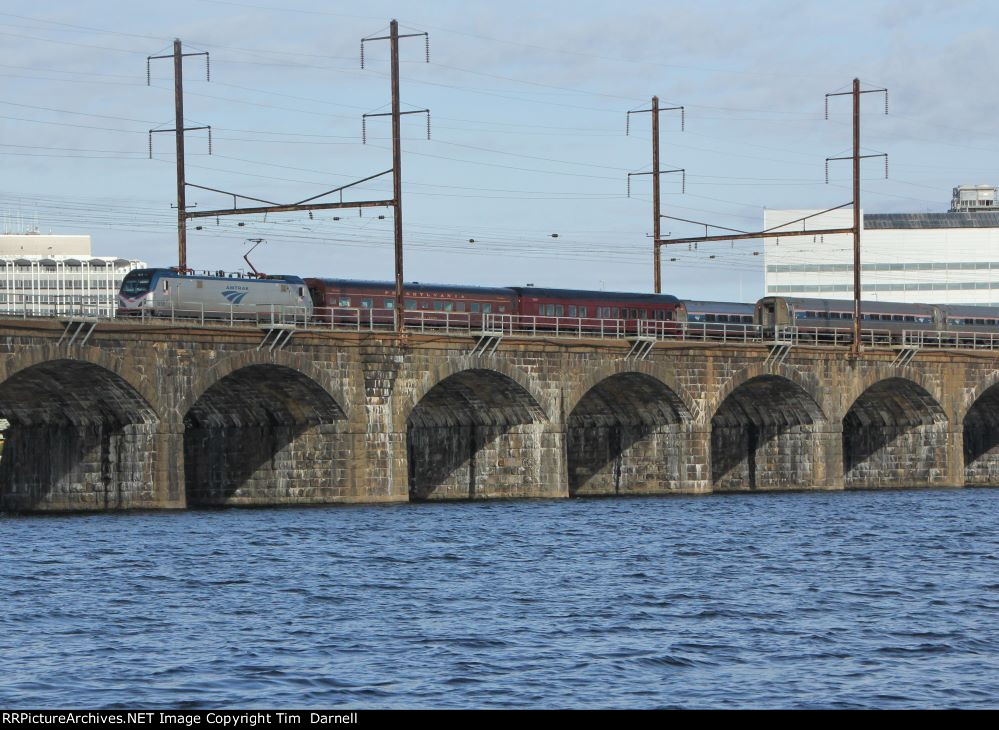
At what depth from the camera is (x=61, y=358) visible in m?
53.6

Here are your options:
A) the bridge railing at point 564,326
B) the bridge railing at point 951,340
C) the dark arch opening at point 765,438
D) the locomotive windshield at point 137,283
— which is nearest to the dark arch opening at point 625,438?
the bridge railing at point 564,326

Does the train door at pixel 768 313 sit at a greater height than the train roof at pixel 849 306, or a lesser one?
lesser

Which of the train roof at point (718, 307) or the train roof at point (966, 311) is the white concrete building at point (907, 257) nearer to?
the train roof at point (966, 311)

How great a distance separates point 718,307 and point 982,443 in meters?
25.3

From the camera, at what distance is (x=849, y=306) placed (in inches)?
3767

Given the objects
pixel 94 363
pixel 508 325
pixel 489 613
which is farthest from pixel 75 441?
pixel 489 613

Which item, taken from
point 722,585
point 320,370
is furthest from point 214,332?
point 722,585

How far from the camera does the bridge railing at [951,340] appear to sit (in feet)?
298

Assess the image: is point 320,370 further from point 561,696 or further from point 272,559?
point 561,696

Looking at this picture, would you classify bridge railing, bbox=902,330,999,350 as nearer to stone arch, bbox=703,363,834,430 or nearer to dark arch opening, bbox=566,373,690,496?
stone arch, bbox=703,363,834,430

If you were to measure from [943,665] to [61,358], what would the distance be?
34.5m

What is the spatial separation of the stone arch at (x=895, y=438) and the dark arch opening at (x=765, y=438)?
5.82m

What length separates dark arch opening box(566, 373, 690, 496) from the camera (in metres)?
76.6

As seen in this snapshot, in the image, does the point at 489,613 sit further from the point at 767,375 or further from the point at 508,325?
the point at 767,375
